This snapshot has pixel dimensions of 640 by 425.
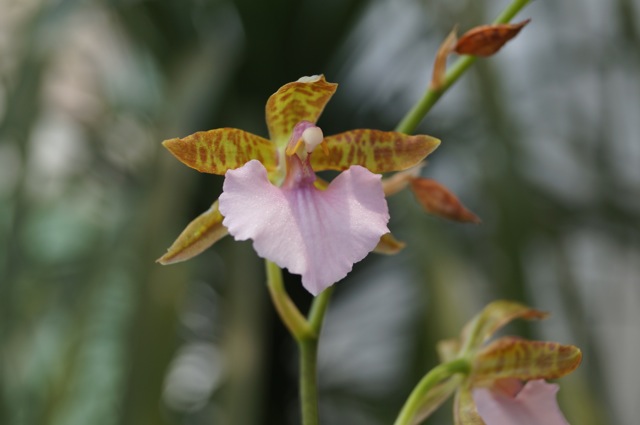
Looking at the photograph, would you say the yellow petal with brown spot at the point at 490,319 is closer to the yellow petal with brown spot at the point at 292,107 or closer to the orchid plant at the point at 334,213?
the orchid plant at the point at 334,213

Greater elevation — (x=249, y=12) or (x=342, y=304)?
(x=249, y=12)

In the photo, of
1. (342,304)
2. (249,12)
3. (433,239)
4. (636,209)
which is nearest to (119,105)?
(249,12)

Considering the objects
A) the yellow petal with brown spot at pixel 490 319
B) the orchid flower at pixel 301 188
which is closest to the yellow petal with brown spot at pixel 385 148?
the orchid flower at pixel 301 188

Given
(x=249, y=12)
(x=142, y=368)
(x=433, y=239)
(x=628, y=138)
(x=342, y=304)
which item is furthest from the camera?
(x=628, y=138)

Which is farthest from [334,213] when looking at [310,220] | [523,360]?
[523,360]

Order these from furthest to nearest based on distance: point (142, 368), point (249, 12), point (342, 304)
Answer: point (342, 304)
point (249, 12)
point (142, 368)

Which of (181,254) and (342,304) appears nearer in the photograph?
(181,254)

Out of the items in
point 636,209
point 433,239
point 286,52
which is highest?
point 286,52

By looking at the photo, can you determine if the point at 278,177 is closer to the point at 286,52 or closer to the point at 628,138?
the point at 286,52
